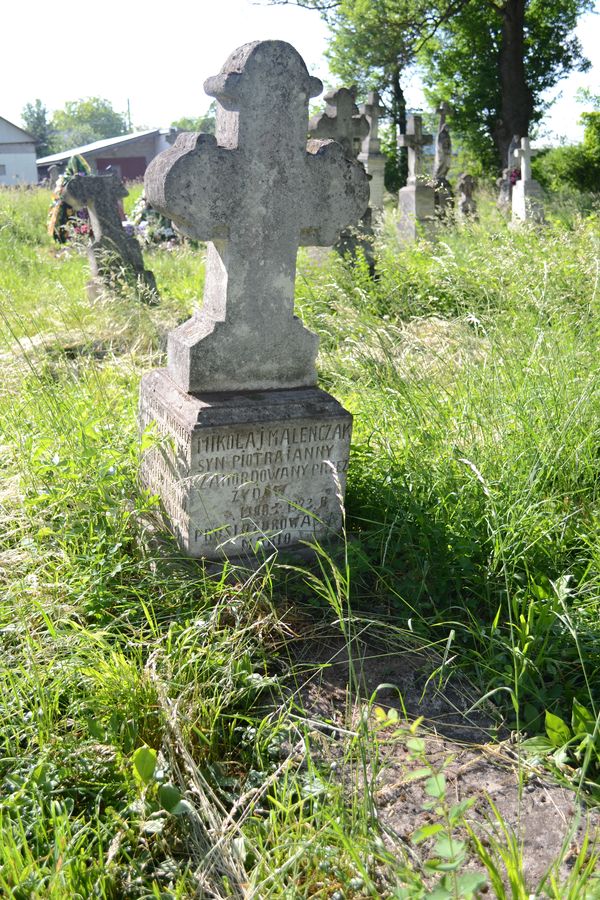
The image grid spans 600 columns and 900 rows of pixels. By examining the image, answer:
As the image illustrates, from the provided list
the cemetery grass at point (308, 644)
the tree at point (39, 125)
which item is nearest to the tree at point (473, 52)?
the cemetery grass at point (308, 644)

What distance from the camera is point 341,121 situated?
8.05 metres

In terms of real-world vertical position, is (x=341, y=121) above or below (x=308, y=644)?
above

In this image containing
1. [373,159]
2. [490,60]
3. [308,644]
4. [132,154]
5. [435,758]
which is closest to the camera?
[435,758]

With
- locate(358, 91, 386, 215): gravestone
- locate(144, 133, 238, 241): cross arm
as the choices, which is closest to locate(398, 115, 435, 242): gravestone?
locate(358, 91, 386, 215): gravestone

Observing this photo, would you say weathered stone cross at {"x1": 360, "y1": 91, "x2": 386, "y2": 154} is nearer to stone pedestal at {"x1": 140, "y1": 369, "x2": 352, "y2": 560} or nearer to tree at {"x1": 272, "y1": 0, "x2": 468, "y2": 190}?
tree at {"x1": 272, "y1": 0, "x2": 468, "y2": 190}

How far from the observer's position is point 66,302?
652cm

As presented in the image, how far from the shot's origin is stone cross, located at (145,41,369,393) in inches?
103

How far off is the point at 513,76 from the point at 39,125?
7095 cm

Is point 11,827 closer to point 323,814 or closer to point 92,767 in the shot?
point 92,767

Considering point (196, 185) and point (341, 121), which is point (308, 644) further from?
point (341, 121)

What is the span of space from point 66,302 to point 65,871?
5536 mm

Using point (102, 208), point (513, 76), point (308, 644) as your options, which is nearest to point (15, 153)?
point (513, 76)

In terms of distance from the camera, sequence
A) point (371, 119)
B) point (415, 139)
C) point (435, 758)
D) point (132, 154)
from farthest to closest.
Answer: point (132, 154) → point (371, 119) → point (415, 139) → point (435, 758)

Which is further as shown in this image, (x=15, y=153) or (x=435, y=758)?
(x=15, y=153)
